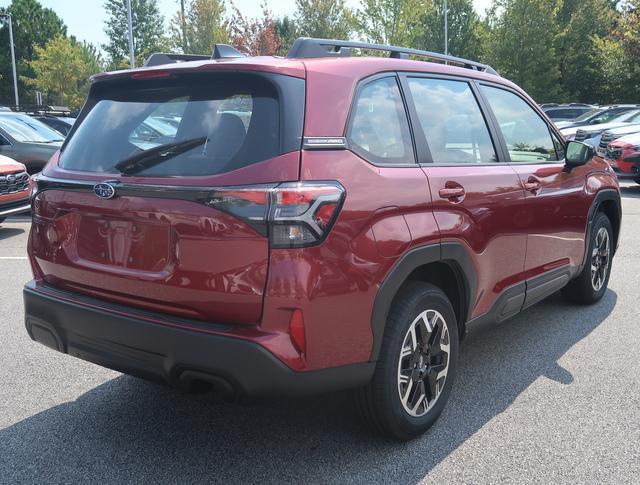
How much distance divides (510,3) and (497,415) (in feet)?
119

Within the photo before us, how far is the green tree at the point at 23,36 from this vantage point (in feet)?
196

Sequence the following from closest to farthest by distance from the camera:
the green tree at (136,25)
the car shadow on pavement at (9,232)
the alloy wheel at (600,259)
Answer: the alloy wheel at (600,259), the car shadow on pavement at (9,232), the green tree at (136,25)

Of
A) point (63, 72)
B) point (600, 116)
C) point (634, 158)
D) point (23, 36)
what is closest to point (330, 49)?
point (634, 158)

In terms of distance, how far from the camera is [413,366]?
10.2 feet

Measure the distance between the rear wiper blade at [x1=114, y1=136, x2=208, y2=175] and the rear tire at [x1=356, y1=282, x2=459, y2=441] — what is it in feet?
3.73

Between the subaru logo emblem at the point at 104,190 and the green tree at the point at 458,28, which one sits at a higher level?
the green tree at the point at 458,28

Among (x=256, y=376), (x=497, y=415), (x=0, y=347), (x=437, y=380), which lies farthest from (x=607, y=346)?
(x=0, y=347)

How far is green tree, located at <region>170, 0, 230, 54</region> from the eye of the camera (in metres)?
35.9

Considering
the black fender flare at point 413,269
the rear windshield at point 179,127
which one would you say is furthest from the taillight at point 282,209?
the black fender flare at point 413,269

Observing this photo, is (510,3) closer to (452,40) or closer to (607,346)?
(452,40)

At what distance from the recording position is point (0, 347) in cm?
450

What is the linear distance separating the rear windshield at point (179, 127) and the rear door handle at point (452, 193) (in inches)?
37.4

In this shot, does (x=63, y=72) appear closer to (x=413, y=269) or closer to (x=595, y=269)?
(x=595, y=269)

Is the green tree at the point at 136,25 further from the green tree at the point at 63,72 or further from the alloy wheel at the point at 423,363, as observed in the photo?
the alloy wheel at the point at 423,363
